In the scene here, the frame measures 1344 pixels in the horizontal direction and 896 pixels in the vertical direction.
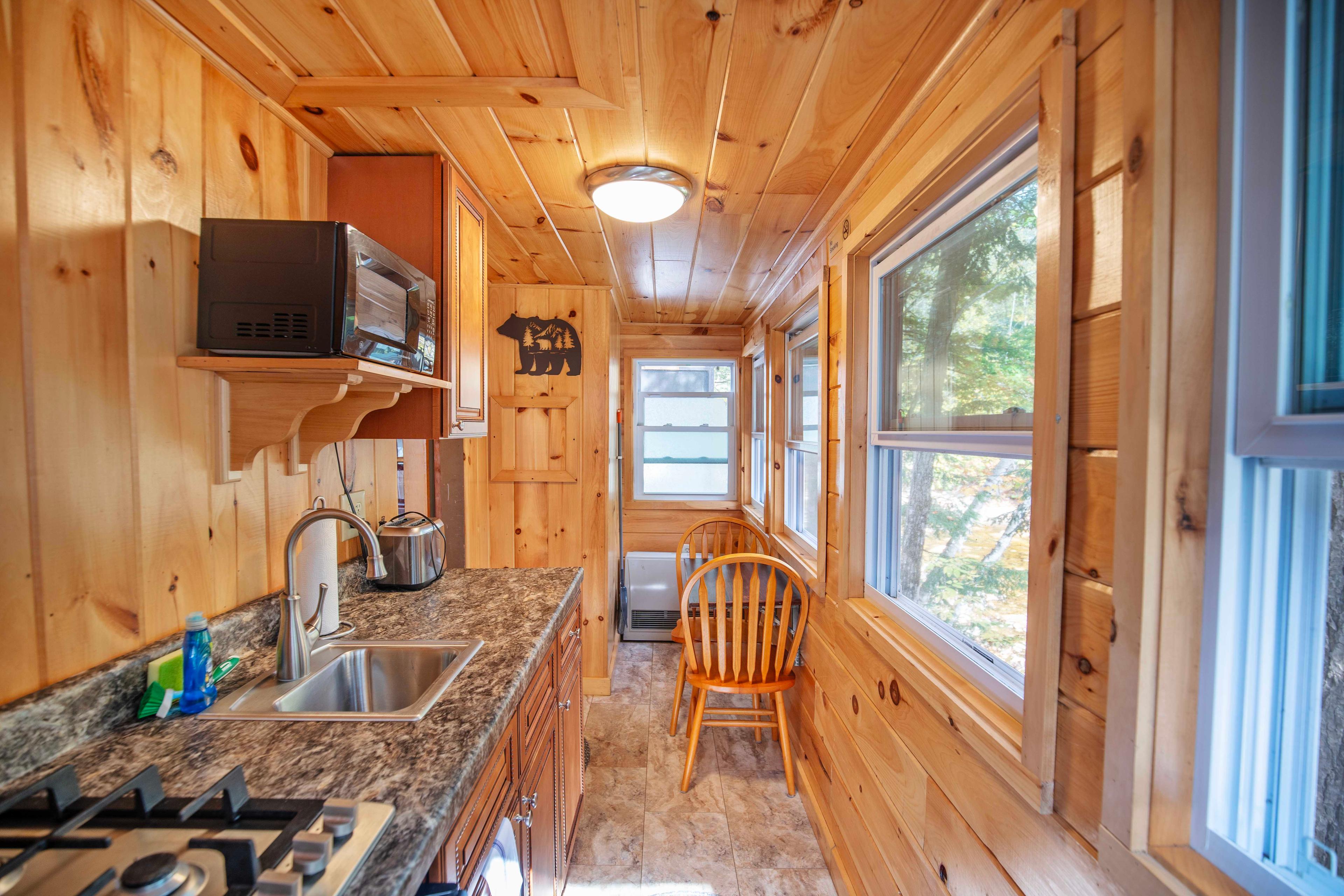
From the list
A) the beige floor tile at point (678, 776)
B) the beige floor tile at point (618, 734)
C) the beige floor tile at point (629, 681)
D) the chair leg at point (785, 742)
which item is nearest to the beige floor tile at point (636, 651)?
the beige floor tile at point (629, 681)

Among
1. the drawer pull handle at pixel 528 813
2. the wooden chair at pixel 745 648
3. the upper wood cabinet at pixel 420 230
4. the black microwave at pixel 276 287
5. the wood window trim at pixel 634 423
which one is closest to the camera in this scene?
the black microwave at pixel 276 287

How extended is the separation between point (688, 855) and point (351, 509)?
162 cm

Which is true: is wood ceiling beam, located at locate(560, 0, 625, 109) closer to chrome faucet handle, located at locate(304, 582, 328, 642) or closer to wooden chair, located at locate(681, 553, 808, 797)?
chrome faucet handle, located at locate(304, 582, 328, 642)

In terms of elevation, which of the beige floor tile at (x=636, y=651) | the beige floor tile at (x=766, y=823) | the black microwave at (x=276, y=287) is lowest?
the beige floor tile at (x=766, y=823)

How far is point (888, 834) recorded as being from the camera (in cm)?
139

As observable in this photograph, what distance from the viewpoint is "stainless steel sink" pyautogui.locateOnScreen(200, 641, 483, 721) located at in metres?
1.14

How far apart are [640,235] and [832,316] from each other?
832mm

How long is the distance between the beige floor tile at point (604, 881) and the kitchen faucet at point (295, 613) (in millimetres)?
1164

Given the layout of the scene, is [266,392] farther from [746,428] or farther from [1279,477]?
[746,428]

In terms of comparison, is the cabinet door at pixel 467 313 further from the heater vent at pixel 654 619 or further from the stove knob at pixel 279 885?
the heater vent at pixel 654 619

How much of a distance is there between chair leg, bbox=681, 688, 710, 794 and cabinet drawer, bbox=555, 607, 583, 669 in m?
0.60

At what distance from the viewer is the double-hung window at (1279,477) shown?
0.57 metres

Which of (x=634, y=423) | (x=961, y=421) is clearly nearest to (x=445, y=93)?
(x=961, y=421)

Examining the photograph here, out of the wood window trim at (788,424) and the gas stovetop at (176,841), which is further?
the wood window trim at (788,424)
